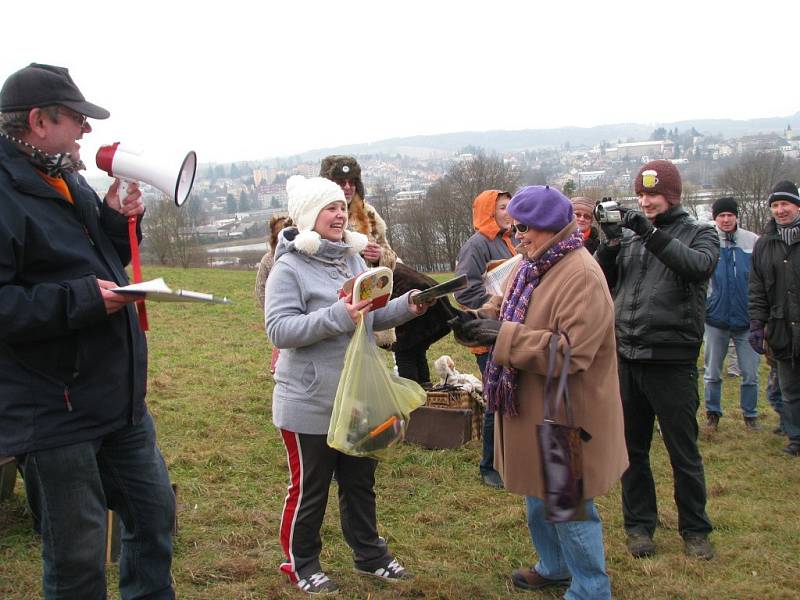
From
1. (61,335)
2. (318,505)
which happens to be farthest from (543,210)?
(61,335)

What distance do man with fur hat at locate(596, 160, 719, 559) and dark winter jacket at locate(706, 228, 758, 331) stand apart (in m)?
3.16

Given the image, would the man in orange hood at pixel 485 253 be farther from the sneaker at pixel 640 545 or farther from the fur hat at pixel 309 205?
the fur hat at pixel 309 205

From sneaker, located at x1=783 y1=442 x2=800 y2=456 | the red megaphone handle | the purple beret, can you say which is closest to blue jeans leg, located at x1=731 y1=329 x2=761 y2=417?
sneaker, located at x1=783 y1=442 x2=800 y2=456

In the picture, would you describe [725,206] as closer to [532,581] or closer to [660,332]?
[660,332]

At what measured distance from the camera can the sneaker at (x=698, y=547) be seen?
4.17 meters

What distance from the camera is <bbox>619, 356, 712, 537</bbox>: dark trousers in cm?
412

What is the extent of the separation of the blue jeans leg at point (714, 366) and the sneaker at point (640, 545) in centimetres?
296

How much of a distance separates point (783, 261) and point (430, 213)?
124 ft

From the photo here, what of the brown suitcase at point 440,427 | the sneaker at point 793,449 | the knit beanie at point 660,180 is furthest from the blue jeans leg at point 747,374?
the knit beanie at point 660,180

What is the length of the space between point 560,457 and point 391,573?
137cm

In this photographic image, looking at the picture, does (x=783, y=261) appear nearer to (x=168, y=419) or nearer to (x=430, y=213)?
(x=168, y=419)

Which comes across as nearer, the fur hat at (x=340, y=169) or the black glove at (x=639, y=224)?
the black glove at (x=639, y=224)

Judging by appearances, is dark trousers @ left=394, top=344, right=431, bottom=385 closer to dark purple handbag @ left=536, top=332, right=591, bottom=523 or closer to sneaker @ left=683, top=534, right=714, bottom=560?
sneaker @ left=683, top=534, right=714, bottom=560

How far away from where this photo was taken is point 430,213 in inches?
1705
